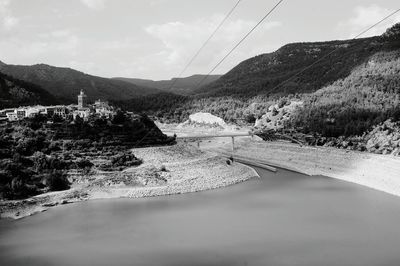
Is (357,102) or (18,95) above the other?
(18,95)

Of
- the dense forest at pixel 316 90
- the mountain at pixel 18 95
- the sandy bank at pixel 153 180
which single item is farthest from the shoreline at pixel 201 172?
the mountain at pixel 18 95

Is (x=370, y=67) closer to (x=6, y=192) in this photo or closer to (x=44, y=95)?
(x=44, y=95)

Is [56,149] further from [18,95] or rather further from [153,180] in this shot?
[18,95]

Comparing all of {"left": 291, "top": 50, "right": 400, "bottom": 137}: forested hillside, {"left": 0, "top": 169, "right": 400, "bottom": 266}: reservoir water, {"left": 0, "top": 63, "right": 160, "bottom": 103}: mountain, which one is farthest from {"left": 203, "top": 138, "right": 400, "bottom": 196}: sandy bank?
{"left": 0, "top": 63, "right": 160, "bottom": 103}: mountain

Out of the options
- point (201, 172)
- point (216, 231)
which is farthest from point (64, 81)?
point (216, 231)

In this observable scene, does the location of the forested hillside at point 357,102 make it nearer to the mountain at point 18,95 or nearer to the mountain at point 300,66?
the mountain at point 300,66

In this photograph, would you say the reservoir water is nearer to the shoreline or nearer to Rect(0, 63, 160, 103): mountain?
the shoreline

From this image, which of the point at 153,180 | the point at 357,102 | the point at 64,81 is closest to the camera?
the point at 153,180
